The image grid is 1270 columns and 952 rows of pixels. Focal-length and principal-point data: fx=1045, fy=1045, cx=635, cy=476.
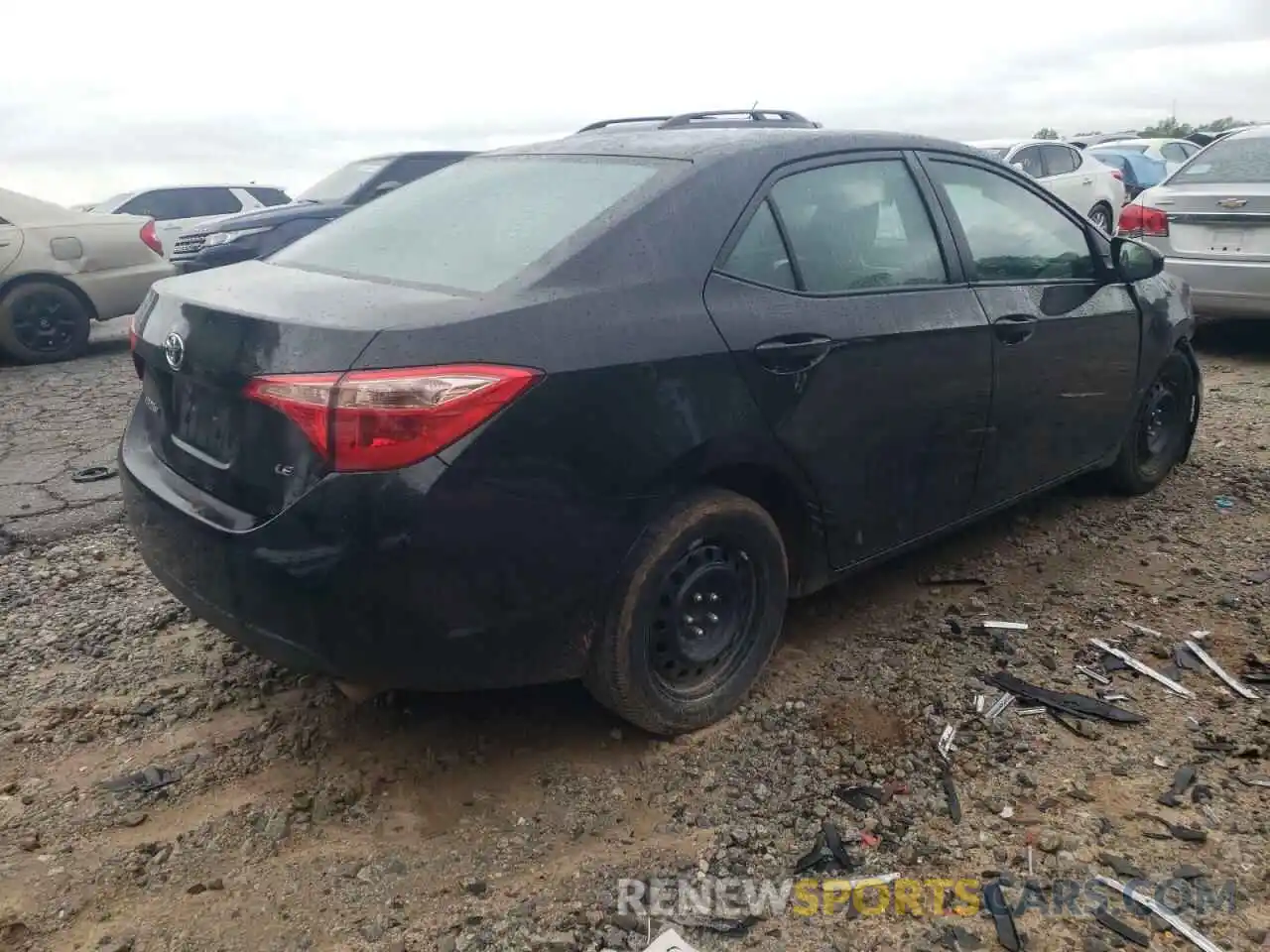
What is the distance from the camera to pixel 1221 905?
229 centimetres

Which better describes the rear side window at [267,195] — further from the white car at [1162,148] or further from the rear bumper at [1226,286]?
the white car at [1162,148]

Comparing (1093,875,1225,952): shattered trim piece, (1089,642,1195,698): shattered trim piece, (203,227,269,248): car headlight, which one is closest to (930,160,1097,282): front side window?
(1089,642,1195,698): shattered trim piece

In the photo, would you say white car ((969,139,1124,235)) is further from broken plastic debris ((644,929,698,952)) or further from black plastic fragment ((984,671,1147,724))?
broken plastic debris ((644,929,698,952))

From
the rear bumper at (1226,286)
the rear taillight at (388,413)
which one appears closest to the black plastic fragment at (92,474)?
the rear taillight at (388,413)

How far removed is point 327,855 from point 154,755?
2.36ft

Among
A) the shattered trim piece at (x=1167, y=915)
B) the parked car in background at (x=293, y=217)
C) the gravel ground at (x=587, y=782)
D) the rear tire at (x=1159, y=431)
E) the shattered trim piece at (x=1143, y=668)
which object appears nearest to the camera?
the shattered trim piece at (x=1167, y=915)

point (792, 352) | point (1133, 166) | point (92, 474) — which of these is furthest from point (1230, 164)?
point (1133, 166)

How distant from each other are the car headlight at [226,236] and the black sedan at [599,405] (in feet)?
22.0

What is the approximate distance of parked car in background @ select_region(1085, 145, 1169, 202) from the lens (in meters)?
17.8

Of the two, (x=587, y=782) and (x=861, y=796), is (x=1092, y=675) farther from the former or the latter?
(x=587, y=782)

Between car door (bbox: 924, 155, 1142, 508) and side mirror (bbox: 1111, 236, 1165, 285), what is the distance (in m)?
0.05

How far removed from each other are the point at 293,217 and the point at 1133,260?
7.59 meters

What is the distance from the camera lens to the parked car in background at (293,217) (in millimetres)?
9344

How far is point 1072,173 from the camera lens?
13344 millimetres
